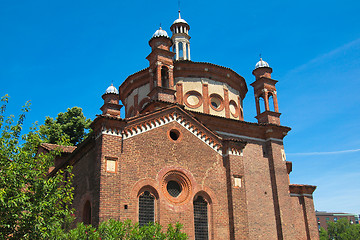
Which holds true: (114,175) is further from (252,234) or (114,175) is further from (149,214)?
(252,234)

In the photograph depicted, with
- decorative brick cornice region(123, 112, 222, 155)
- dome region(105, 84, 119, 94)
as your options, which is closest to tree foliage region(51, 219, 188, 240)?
decorative brick cornice region(123, 112, 222, 155)

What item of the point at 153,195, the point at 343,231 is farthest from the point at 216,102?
the point at 343,231

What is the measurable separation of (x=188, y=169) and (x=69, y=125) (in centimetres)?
1997

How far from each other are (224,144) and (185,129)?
207 centimetres

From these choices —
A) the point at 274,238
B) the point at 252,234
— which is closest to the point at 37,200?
the point at 252,234

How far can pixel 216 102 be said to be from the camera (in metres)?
24.7

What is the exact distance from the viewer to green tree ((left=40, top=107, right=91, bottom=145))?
32.6 meters

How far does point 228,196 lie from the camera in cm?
1691

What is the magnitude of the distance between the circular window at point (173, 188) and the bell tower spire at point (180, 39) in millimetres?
14833

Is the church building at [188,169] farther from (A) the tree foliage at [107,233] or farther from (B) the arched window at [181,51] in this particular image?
(B) the arched window at [181,51]

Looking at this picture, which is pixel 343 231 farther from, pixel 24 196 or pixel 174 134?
pixel 24 196

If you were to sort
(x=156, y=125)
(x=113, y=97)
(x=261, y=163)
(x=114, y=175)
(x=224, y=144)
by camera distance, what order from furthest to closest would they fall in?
(x=113, y=97) < (x=261, y=163) < (x=224, y=144) < (x=156, y=125) < (x=114, y=175)

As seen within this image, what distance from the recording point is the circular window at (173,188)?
16052 millimetres

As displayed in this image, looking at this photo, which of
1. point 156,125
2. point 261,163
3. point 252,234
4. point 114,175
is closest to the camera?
point 114,175
